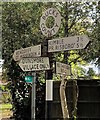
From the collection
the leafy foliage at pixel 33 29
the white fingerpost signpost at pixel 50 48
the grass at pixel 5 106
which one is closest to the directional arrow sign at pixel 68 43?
the white fingerpost signpost at pixel 50 48

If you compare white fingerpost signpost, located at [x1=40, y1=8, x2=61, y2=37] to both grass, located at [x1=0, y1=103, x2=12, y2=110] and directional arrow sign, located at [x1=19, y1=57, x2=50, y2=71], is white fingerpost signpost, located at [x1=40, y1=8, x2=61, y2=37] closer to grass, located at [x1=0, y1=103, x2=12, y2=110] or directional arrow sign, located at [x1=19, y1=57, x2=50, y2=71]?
directional arrow sign, located at [x1=19, y1=57, x2=50, y2=71]

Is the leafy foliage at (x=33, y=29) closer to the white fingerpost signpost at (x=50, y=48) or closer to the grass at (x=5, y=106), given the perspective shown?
the grass at (x=5, y=106)

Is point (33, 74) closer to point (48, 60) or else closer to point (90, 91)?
point (48, 60)

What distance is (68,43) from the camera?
5.37 ft

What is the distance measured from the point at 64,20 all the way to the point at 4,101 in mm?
783

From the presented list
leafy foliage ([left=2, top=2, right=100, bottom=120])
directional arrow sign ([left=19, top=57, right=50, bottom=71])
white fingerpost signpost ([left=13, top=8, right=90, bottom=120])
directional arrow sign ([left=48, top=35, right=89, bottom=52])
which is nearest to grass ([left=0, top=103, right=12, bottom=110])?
leafy foliage ([left=2, top=2, right=100, bottom=120])

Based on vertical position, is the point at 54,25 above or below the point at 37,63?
above

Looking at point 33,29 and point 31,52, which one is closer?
point 31,52

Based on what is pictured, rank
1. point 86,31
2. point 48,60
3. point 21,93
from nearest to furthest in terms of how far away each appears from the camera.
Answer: point 48,60, point 86,31, point 21,93

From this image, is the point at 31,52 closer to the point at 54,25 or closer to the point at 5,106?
the point at 54,25

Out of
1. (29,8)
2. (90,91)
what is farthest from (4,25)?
(90,91)

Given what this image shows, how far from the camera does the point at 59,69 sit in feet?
5.69

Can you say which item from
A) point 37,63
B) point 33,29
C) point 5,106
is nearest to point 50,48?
point 37,63

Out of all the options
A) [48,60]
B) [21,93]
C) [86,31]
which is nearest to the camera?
[48,60]
